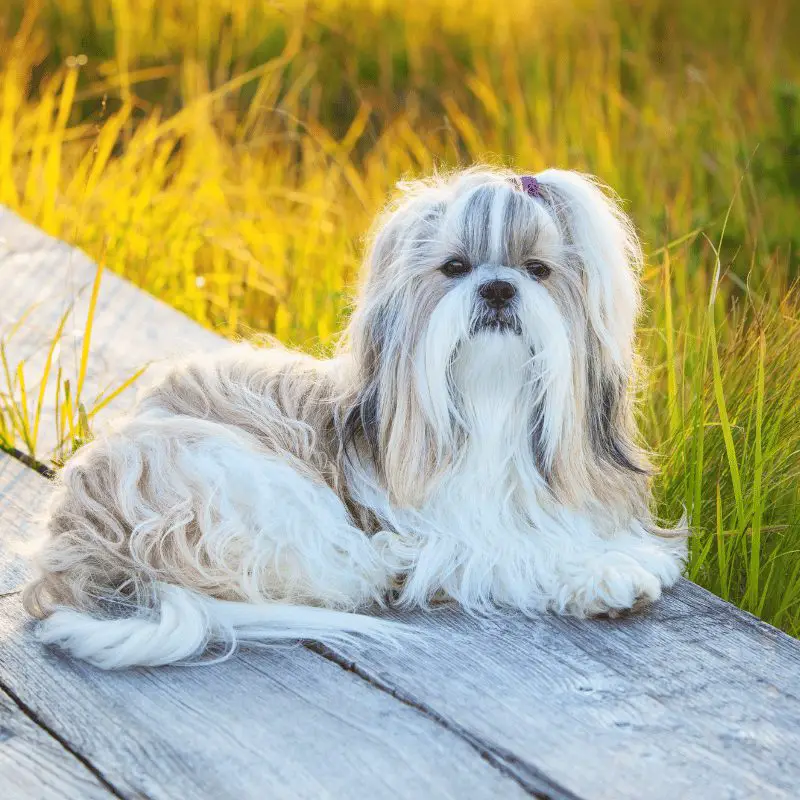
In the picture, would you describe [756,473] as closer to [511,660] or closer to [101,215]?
[511,660]

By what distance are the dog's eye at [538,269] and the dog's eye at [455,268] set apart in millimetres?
121

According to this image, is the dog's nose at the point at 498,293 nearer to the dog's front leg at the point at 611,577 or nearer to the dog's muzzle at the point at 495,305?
the dog's muzzle at the point at 495,305

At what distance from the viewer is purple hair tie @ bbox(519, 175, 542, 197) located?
2607 mm

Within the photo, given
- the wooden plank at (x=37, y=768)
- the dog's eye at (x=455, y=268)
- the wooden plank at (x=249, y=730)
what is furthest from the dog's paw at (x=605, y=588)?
the wooden plank at (x=37, y=768)

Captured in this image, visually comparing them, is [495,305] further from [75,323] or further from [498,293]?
[75,323]

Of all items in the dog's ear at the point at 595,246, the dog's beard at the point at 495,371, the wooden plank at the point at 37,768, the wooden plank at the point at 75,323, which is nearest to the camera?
the wooden plank at the point at 37,768

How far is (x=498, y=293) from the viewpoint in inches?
98.7

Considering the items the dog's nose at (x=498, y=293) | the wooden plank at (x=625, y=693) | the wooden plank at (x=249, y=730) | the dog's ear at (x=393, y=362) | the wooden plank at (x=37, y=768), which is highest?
the dog's nose at (x=498, y=293)

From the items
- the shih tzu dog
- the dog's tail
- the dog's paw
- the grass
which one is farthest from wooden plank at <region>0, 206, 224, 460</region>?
the dog's paw

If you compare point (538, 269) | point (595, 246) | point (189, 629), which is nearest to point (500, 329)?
point (538, 269)

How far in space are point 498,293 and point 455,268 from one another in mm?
144

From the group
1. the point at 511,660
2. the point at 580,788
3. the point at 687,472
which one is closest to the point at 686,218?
the point at 687,472

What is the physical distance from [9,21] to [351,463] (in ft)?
23.4

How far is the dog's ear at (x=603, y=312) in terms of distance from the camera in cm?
263
